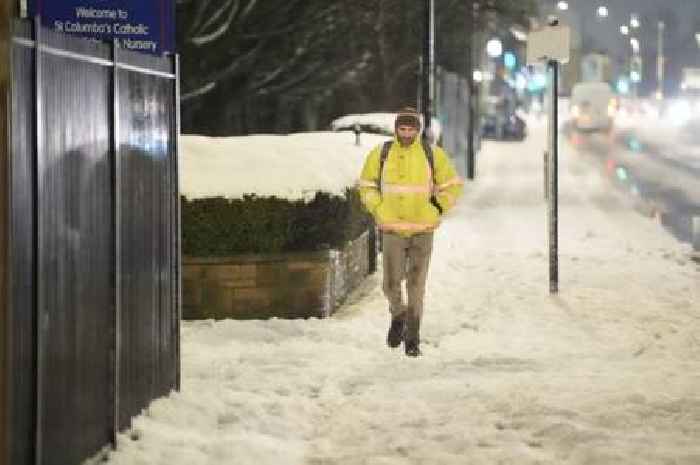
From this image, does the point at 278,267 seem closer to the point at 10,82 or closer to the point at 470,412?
the point at 470,412

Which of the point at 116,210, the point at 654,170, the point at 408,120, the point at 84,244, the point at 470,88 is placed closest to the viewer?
the point at 84,244

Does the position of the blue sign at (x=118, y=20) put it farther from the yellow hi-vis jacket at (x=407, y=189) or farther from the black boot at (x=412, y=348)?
the black boot at (x=412, y=348)

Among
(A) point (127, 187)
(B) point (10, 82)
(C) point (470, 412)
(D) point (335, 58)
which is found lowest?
(C) point (470, 412)

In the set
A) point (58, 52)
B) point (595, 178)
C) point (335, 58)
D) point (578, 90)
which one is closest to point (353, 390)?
point (58, 52)

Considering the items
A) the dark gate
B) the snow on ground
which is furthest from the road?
the dark gate

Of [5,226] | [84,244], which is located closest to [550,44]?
[84,244]

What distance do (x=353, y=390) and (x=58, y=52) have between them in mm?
3545

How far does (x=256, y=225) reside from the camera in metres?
11.0

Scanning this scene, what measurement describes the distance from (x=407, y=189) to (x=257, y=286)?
1.90 metres

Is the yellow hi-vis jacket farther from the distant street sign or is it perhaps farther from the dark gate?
the distant street sign

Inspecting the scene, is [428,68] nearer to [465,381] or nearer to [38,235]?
[465,381]

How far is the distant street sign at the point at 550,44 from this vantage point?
42.7 feet

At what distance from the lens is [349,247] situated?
493 inches

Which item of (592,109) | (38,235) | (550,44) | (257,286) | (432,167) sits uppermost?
(592,109)
